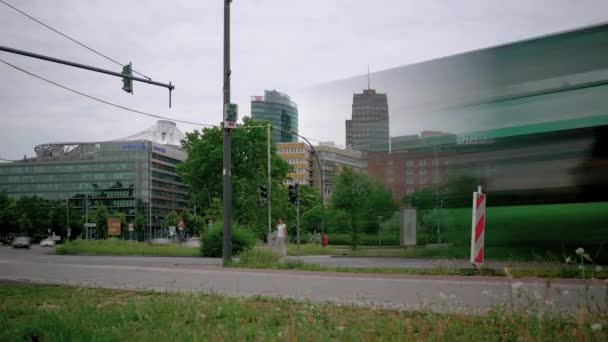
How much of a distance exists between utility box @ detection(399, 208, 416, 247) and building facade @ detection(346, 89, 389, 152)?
2.54m

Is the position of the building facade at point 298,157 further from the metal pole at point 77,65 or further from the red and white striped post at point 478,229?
the red and white striped post at point 478,229

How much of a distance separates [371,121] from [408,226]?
4.25 m

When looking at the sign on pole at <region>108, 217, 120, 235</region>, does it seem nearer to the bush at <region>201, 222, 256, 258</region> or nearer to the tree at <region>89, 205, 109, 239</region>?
the bush at <region>201, 222, 256, 258</region>

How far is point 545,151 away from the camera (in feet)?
47.6

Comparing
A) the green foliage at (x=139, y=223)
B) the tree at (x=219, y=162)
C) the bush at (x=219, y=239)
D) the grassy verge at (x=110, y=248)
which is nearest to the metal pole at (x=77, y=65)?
the bush at (x=219, y=239)

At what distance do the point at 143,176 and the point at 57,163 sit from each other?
840 inches

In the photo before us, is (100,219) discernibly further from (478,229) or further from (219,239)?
(478,229)

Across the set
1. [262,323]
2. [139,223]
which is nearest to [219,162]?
[262,323]

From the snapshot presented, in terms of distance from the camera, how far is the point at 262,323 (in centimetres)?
505

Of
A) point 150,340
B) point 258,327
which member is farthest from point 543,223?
point 150,340

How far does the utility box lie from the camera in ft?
63.6

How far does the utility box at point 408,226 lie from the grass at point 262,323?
43.9ft

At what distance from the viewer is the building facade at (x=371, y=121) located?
782 inches

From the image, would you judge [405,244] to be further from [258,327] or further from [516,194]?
[258,327]
